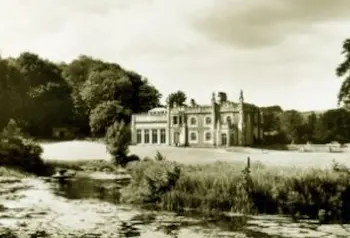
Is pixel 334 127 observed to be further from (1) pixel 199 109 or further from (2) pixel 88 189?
(2) pixel 88 189

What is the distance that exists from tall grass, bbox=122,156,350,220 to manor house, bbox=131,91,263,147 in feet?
167

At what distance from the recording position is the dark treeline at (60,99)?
3632 inches

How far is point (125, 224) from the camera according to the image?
84.2 feet

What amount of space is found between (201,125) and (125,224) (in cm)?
6089

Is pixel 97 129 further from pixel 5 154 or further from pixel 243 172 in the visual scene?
pixel 243 172

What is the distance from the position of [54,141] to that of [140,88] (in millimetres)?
24760

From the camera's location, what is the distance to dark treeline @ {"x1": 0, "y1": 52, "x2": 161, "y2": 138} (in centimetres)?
9225

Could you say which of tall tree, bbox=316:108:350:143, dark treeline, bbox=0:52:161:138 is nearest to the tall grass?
dark treeline, bbox=0:52:161:138

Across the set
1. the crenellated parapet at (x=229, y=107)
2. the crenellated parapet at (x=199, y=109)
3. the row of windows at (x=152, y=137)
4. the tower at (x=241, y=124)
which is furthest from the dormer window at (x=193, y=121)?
the tower at (x=241, y=124)

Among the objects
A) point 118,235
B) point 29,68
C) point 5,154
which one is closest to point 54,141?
point 29,68

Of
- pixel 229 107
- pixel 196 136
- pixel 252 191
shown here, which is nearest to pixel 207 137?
pixel 196 136

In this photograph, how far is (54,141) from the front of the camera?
288ft

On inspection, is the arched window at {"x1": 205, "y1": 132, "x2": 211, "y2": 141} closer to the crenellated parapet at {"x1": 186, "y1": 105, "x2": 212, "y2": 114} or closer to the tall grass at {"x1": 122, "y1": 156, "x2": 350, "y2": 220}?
the crenellated parapet at {"x1": 186, "y1": 105, "x2": 212, "y2": 114}

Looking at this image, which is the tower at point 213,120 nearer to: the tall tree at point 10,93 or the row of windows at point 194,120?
the row of windows at point 194,120
